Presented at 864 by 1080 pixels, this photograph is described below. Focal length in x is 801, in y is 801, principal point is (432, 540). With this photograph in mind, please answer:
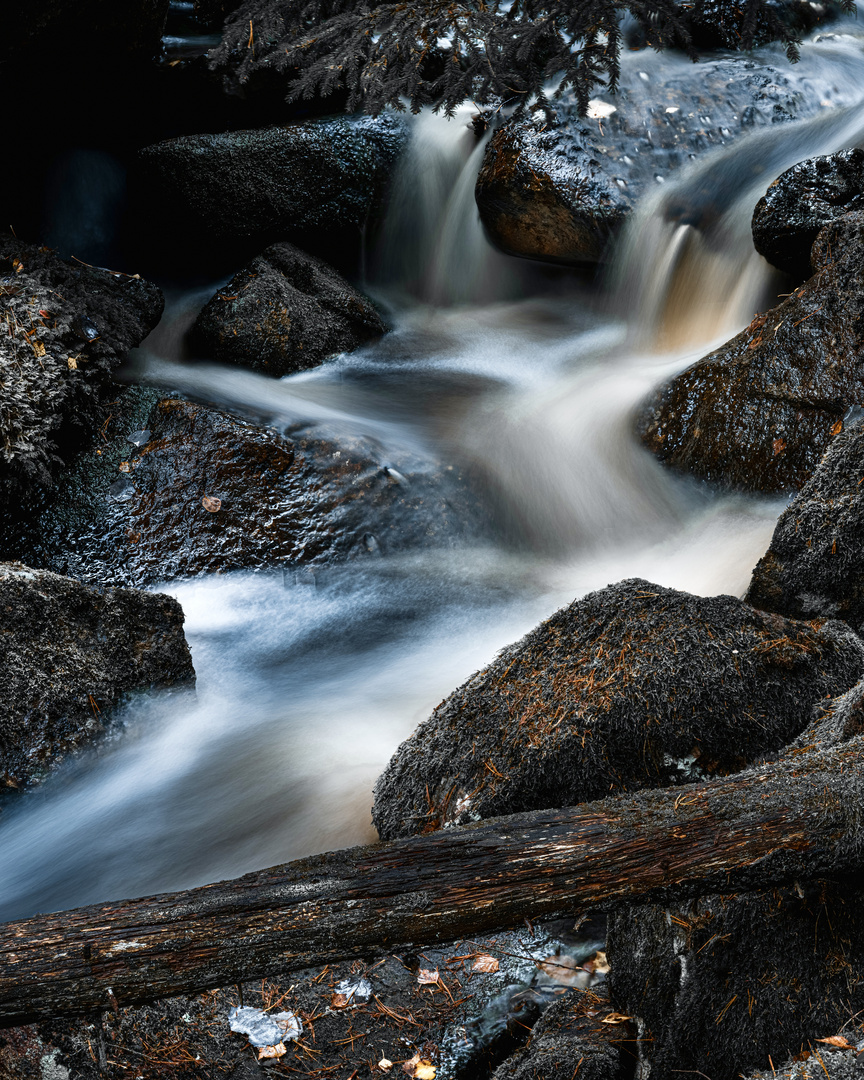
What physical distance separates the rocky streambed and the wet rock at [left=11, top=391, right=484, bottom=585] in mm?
25

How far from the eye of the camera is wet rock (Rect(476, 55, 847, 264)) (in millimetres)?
6730

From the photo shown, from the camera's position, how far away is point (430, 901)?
4.85ft

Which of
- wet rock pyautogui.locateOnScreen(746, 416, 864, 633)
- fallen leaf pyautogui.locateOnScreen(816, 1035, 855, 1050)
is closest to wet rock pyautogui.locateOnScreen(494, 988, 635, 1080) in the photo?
fallen leaf pyautogui.locateOnScreen(816, 1035, 855, 1050)

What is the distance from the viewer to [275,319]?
6.43 meters

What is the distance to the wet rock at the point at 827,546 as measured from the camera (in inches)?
119

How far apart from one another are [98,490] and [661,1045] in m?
4.51

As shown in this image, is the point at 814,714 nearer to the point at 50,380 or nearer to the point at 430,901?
the point at 430,901

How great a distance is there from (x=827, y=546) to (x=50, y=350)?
183 inches

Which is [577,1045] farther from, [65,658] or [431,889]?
[65,658]

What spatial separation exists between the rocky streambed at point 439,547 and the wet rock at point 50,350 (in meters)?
0.03

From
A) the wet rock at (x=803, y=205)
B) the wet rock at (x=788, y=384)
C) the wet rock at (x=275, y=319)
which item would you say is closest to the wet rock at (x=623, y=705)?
the wet rock at (x=788, y=384)

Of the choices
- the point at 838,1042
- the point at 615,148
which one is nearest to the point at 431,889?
the point at 838,1042

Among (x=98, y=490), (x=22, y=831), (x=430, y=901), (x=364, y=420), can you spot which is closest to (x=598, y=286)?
(x=364, y=420)

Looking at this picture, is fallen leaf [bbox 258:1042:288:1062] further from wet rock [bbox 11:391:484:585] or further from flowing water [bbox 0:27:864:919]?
wet rock [bbox 11:391:484:585]
